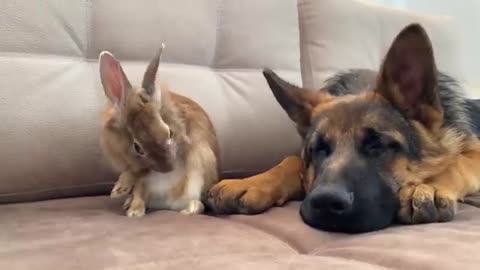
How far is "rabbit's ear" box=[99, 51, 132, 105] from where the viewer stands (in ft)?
4.09

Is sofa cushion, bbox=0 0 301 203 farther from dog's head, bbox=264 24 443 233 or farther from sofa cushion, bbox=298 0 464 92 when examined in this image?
dog's head, bbox=264 24 443 233

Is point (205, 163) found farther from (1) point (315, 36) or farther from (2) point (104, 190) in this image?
(1) point (315, 36)

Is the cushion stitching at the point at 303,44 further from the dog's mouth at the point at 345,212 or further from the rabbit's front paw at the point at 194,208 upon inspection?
the dog's mouth at the point at 345,212

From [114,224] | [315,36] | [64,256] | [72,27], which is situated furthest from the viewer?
[315,36]

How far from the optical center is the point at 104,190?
1.53 metres

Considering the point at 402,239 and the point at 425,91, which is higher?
the point at 425,91

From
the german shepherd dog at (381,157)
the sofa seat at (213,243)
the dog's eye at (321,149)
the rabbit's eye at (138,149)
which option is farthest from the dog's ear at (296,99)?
the rabbit's eye at (138,149)

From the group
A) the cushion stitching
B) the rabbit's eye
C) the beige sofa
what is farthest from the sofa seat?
the cushion stitching

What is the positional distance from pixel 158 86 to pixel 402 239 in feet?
1.95

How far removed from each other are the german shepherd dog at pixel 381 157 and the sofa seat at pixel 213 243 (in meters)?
0.04

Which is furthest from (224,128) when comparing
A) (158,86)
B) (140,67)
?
(158,86)

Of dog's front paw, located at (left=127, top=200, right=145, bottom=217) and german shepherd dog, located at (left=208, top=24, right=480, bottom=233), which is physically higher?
german shepherd dog, located at (left=208, top=24, right=480, bottom=233)

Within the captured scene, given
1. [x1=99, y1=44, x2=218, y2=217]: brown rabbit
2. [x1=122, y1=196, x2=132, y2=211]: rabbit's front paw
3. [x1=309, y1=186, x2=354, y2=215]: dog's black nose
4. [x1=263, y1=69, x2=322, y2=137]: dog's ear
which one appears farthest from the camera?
[x1=263, y1=69, x2=322, y2=137]: dog's ear

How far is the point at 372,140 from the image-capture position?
4.19 feet
